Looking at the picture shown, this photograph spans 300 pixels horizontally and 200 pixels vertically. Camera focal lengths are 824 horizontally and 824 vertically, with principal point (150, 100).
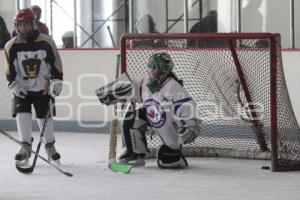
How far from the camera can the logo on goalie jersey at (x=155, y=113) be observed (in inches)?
214

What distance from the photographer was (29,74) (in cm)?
546

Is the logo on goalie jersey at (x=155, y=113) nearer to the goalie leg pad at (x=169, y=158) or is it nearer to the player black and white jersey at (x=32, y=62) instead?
the goalie leg pad at (x=169, y=158)

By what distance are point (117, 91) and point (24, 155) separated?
749 millimetres

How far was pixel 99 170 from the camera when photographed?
5.40m

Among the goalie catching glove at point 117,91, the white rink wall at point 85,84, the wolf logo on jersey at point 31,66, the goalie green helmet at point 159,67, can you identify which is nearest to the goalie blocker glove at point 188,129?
the goalie green helmet at point 159,67

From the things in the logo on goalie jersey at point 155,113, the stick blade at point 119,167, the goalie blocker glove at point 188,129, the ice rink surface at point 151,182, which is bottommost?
the ice rink surface at point 151,182

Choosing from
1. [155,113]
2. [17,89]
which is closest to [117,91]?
[155,113]

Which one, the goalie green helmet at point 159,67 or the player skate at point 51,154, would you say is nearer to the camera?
the goalie green helmet at point 159,67

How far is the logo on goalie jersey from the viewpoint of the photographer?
17.8 ft

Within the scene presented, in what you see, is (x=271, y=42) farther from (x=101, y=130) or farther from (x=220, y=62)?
(x=101, y=130)

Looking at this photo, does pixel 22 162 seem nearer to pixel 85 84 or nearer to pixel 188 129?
pixel 188 129

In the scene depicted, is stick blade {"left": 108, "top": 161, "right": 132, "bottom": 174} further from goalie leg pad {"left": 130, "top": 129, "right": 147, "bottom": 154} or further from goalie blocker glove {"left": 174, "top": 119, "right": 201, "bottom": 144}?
goalie blocker glove {"left": 174, "top": 119, "right": 201, "bottom": 144}

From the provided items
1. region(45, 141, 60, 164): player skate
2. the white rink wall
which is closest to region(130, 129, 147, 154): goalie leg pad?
region(45, 141, 60, 164): player skate

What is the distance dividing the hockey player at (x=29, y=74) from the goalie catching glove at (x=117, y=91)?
1.02 feet
